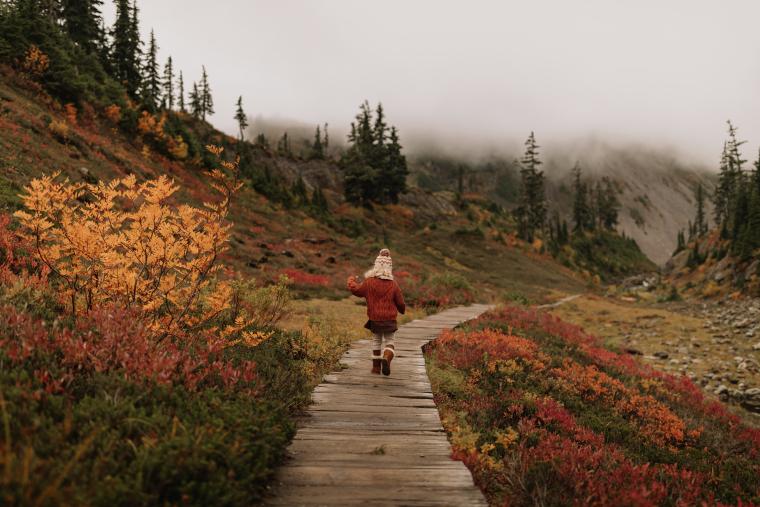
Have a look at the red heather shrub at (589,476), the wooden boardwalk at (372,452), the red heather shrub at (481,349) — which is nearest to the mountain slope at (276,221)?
the red heather shrub at (481,349)

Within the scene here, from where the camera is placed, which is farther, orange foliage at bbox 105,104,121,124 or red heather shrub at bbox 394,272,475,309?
orange foliage at bbox 105,104,121,124

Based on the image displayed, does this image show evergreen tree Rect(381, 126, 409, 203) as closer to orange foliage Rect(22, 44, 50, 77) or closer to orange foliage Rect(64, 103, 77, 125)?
orange foliage Rect(64, 103, 77, 125)

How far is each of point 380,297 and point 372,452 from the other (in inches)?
142

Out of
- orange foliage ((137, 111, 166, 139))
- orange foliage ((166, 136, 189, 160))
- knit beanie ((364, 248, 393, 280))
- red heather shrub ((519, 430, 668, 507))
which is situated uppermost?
orange foliage ((137, 111, 166, 139))

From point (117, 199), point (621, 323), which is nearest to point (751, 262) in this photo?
point (621, 323)

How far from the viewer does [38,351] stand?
396 cm

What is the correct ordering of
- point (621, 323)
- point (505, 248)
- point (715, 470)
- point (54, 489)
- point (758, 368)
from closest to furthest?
point (54, 489), point (715, 470), point (758, 368), point (621, 323), point (505, 248)

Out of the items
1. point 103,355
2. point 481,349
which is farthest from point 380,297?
point 103,355

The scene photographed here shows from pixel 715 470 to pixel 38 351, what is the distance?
9.03 m

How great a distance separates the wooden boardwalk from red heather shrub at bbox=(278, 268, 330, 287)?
1165cm

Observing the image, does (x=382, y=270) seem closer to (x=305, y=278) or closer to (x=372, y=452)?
(x=372, y=452)

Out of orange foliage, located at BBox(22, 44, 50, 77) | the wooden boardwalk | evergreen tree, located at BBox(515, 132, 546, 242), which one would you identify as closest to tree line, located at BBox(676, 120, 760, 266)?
evergreen tree, located at BBox(515, 132, 546, 242)

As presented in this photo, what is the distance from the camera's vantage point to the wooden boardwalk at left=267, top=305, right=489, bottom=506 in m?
3.54

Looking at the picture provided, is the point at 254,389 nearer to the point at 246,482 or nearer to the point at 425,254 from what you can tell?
the point at 246,482
